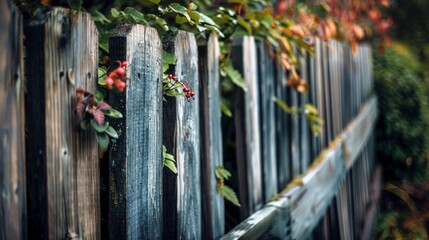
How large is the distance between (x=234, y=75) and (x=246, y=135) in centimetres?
24

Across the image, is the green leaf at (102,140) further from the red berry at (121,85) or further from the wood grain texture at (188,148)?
the wood grain texture at (188,148)

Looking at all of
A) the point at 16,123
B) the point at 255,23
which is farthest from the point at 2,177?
the point at 255,23

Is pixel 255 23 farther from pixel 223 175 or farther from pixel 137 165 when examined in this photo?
pixel 137 165

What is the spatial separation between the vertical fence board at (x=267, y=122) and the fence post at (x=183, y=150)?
62 centimetres

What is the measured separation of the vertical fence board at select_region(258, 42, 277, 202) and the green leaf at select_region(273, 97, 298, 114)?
0.05 m

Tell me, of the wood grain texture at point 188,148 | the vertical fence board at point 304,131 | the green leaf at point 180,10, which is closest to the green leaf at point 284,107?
the vertical fence board at point 304,131

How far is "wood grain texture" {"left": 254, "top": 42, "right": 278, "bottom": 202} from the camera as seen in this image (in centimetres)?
196

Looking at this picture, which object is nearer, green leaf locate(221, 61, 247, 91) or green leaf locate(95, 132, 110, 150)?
green leaf locate(95, 132, 110, 150)

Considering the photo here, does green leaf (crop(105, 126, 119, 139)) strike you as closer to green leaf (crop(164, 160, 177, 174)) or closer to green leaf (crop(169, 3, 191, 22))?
green leaf (crop(164, 160, 177, 174))

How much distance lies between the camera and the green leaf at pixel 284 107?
218 centimetres

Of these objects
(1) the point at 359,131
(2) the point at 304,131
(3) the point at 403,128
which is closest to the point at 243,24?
(2) the point at 304,131

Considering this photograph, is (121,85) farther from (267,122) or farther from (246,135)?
(267,122)

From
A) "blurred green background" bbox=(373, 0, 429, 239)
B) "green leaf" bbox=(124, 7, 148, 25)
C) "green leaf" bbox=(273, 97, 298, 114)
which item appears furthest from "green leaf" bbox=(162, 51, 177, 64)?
"blurred green background" bbox=(373, 0, 429, 239)

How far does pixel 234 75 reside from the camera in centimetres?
166
